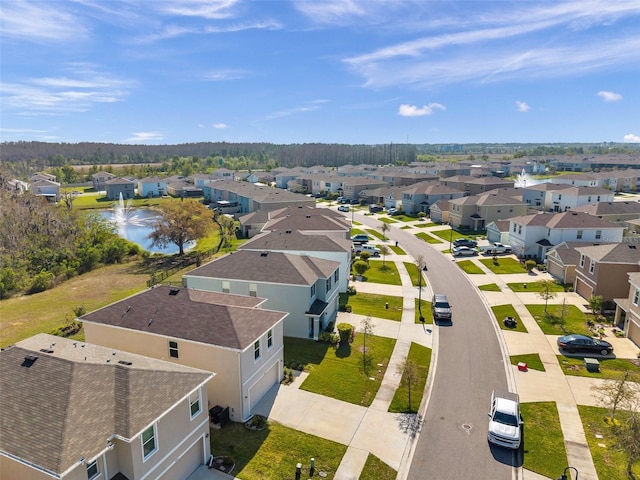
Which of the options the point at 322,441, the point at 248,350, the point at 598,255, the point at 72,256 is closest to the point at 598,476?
the point at 322,441

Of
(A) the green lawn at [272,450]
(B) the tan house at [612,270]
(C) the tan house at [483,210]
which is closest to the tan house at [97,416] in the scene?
(A) the green lawn at [272,450]

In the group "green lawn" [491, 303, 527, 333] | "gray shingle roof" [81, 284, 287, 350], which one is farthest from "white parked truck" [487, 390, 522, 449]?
"green lawn" [491, 303, 527, 333]

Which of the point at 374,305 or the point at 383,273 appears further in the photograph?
the point at 383,273

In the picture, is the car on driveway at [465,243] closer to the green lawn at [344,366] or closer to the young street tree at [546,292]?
the young street tree at [546,292]

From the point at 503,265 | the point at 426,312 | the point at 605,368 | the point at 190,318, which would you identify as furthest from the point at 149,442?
the point at 503,265

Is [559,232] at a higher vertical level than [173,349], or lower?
higher

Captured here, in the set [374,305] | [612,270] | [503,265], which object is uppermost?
[612,270]

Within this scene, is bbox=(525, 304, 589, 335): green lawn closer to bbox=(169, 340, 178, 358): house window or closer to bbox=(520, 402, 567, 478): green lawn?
bbox=(520, 402, 567, 478): green lawn

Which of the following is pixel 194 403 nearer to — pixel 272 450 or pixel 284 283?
pixel 272 450
